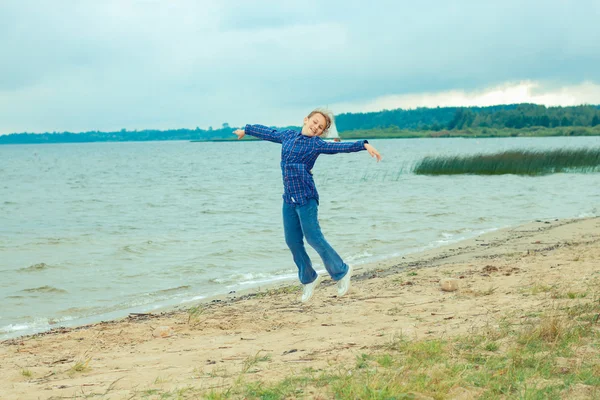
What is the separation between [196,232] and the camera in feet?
57.2

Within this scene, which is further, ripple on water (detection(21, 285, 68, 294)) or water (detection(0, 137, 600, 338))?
ripple on water (detection(21, 285, 68, 294))

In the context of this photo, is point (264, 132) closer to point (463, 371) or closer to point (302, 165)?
point (302, 165)

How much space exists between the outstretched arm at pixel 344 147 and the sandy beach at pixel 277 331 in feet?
5.11

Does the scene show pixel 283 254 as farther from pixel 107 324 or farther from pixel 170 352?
pixel 170 352

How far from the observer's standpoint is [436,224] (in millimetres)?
17828

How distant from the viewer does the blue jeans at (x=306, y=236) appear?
617 cm

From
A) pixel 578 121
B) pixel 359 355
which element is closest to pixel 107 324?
pixel 359 355

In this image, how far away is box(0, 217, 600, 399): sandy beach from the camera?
4531 millimetres

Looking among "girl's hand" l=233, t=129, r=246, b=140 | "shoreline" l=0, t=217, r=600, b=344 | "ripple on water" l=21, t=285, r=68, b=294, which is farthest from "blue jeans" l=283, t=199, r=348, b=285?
"ripple on water" l=21, t=285, r=68, b=294

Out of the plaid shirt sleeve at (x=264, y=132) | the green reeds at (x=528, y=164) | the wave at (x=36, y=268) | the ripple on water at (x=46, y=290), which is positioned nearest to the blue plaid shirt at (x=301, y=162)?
the plaid shirt sleeve at (x=264, y=132)

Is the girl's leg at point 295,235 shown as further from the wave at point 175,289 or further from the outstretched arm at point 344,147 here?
the wave at point 175,289

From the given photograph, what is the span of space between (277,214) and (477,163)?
1574 centimetres

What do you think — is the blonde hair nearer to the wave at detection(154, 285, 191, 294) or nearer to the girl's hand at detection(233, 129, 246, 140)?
the girl's hand at detection(233, 129, 246, 140)

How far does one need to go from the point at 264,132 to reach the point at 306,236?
3.52 ft
